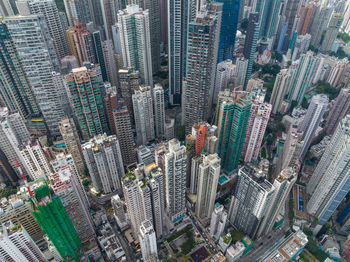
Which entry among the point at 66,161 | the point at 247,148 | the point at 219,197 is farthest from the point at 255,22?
the point at 66,161

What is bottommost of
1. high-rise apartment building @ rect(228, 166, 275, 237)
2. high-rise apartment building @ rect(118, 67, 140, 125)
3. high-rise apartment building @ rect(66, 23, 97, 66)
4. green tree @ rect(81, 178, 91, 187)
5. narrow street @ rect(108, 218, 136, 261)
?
narrow street @ rect(108, 218, 136, 261)

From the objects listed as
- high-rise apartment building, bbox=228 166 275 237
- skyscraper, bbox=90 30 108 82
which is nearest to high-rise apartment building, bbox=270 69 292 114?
high-rise apartment building, bbox=228 166 275 237

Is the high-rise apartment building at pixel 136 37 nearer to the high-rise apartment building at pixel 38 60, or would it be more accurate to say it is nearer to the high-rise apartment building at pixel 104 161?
the high-rise apartment building at pixel 38 60

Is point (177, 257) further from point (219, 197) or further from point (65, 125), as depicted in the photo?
point (65, 125)

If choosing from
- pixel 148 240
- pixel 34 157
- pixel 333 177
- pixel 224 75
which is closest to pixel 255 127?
pixel 333 177

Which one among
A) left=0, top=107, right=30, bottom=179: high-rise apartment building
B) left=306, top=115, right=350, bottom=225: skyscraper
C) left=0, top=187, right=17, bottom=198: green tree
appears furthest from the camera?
left=0, top=187, right=17, bottom=198: green tree

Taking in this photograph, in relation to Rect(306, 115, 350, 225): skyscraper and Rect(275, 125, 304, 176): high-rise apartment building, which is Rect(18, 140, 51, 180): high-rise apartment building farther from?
Rect(306, 115, 350, 225): skyscraper
